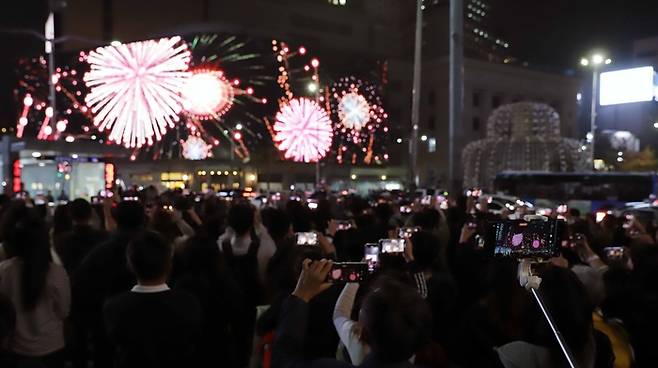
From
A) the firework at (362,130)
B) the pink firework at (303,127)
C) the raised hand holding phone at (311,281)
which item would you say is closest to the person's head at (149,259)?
the raised hand holding phone at (311,281)

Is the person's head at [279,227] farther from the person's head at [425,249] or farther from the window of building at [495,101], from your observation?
the window of building at [495,101]

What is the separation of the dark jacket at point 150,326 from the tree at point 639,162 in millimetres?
45422

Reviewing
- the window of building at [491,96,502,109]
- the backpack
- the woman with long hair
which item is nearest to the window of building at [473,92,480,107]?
the window of building at [491,96,502,109]

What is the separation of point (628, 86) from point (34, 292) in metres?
15.8

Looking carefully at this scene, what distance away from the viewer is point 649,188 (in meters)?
25.0

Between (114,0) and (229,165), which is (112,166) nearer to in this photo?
(229,165)

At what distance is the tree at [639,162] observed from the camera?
44.0 metres

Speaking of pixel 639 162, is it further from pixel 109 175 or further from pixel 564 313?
pixel 564 313

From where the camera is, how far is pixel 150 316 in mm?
3537

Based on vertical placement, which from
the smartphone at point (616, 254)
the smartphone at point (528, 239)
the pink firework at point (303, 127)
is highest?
the pink firework at point (303, 127)

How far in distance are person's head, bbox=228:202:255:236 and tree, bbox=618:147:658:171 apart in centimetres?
4335

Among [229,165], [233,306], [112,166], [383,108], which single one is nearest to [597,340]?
[233,306]

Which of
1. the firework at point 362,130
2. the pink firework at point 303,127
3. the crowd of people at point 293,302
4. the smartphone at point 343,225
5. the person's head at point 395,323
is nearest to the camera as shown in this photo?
the person's head at point 395,323

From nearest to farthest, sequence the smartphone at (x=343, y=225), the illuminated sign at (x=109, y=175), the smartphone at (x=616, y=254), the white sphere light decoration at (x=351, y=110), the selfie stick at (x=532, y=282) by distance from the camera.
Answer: the selfie stick at (x=532, y=282) → the smartphone at (x=616, y=254) → the smartphone at (x=343, y=225) → the illuminated sign at (x=109, y=175) → the white sphere light decoration at (x=351, y=110)
